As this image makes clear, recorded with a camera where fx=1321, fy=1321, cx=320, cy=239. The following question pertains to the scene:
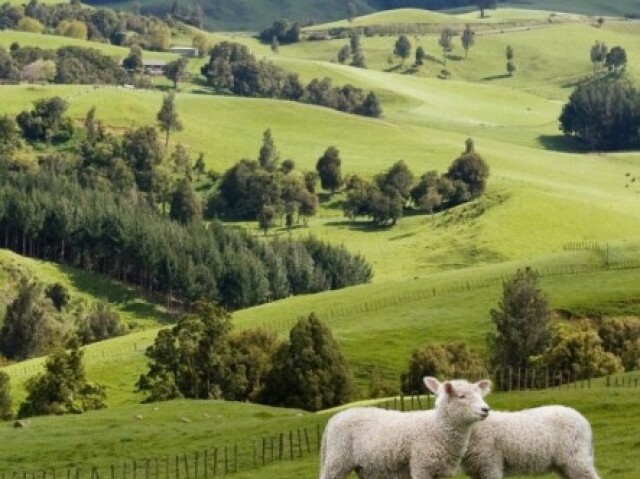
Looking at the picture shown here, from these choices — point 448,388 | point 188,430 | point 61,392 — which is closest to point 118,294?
point 61,392

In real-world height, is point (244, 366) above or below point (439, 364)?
below

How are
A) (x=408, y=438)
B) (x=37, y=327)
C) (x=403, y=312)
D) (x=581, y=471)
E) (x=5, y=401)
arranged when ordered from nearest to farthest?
(x=408, y=438) < (x=581, y=471) < (x=5, y=401) < (x=403, y=312) < (x=37, y=327)

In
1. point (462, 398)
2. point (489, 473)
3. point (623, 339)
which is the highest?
point (462, 398)

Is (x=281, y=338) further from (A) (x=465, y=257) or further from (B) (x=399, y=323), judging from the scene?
(A) (x=465, y=257)

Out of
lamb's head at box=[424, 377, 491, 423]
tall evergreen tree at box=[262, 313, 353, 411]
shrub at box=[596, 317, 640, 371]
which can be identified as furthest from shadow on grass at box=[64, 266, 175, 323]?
lamb's head at box=[424, 377, 491, 423]

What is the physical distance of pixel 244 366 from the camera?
4090 inches

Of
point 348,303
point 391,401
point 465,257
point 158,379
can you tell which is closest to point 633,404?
point 391,401

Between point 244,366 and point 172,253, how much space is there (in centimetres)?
8172

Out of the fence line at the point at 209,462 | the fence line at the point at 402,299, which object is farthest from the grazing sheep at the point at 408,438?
the fence line at the point at 402,299

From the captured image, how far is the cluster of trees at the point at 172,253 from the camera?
181625 mm

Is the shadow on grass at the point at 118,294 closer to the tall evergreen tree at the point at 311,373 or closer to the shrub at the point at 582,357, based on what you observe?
the tall evergreen tree at the point at 311,373

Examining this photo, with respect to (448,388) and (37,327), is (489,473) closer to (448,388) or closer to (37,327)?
(448,388)

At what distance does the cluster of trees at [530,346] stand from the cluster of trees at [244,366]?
6.22m

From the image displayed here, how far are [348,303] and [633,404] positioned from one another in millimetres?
68961
